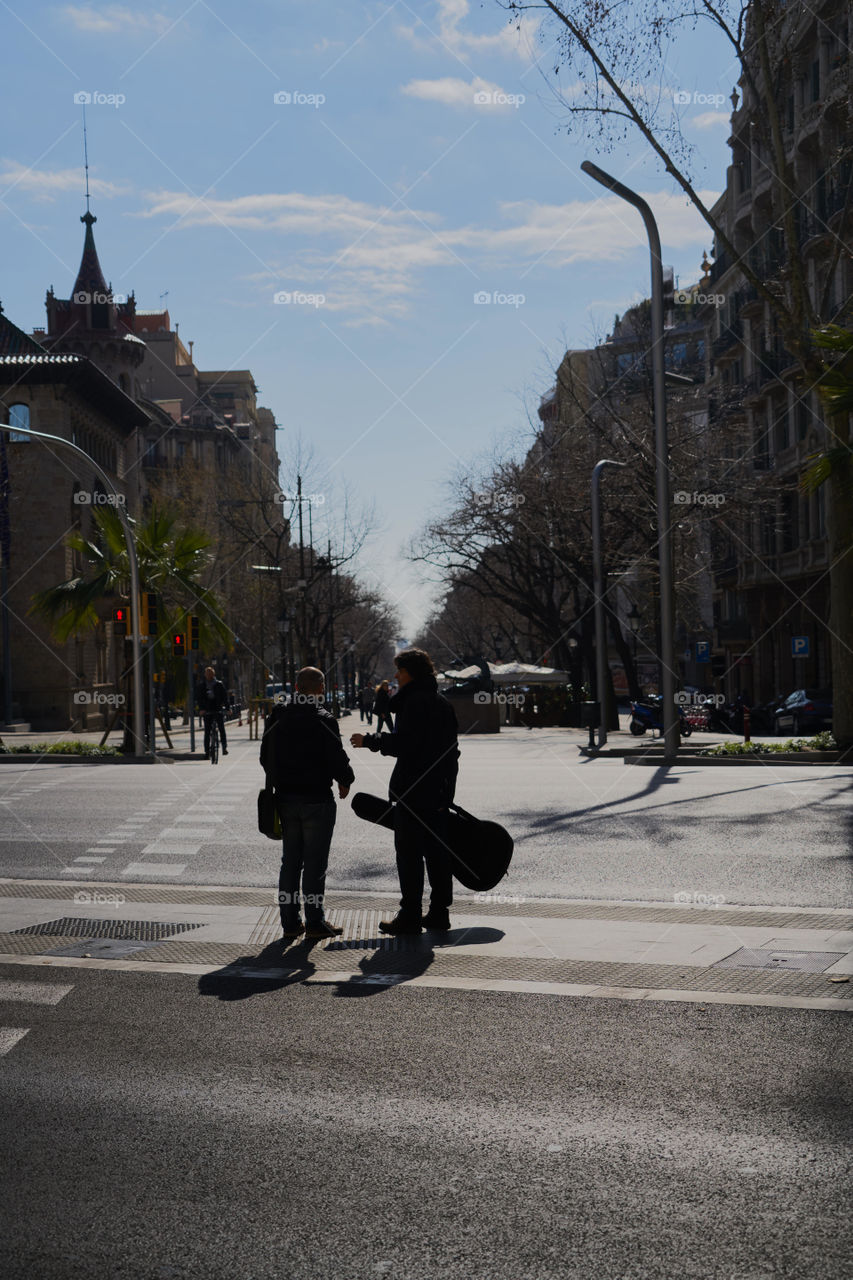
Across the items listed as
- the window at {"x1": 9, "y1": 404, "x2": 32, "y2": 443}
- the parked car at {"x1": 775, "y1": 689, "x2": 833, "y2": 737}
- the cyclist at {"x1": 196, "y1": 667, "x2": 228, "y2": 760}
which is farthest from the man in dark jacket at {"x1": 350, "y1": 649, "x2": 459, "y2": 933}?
the window at {"x1": 9, "y1": 404, "x2": 32, "y2": 443}

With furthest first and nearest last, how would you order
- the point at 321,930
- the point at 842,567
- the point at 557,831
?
the point at 842,567 < the point at 557,831 < the point at 321,930

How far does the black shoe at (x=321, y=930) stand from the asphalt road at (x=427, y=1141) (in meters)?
1.78

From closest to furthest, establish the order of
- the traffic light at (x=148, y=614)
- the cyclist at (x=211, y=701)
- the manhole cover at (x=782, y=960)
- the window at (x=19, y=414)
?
the manhole cover at (x=782, y=960) < the cyclist at (x=211, y=701) < the traffic light at (x=148, y=614) < the window at (x=19, y=414)

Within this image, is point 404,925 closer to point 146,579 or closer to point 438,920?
point 438,920

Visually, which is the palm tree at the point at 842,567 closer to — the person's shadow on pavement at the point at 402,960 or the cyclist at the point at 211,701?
the person's shadow on pavement at the point at 402,960

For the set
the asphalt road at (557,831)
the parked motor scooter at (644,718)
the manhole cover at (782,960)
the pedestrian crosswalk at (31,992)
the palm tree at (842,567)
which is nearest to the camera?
the pedestrian crosswalk at (31,992)

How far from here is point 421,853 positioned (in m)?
9.24

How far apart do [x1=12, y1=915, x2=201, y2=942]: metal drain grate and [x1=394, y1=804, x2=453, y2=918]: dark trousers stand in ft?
4.75

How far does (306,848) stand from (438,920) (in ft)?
3.18

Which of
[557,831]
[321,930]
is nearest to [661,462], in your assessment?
[557,831]

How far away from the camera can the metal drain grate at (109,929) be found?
9.10m

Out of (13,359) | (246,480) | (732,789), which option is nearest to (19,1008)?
(732,789)

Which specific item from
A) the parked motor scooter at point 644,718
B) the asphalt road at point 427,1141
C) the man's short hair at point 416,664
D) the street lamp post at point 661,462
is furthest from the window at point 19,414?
the asphalt road at point 427,1141

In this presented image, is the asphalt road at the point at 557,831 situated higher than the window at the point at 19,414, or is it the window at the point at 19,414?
the window at the point at 19,414
